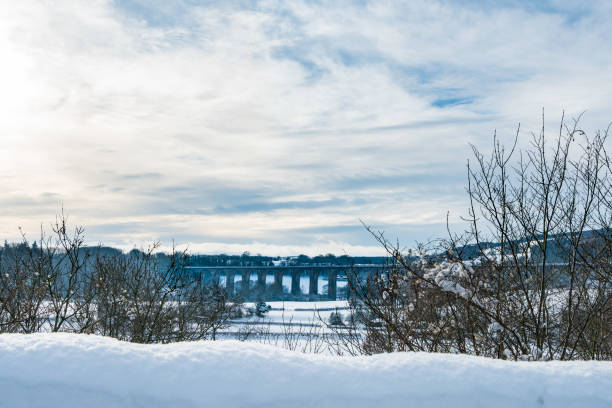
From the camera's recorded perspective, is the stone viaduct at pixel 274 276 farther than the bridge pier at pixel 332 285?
Yes

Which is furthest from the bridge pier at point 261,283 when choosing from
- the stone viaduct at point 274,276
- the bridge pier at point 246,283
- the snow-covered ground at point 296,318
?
the snow-covered ground at point 296,318

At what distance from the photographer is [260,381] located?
222 centimetres

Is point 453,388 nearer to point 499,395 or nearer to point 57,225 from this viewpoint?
point 499,395

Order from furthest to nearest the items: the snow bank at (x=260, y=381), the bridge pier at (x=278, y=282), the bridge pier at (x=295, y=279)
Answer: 1. the bridge pier at (x=278, y=282)
2. the bridge pier at (x=295, y=279)
3. the snow bank at (x=260, y=381)

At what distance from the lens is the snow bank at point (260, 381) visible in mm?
2188

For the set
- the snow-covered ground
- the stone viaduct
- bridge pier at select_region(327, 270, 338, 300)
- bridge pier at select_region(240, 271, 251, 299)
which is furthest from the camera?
bridge pier at select_region(240, 271, 251, 299)

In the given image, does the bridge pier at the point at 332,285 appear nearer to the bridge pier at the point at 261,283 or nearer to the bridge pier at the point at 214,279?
the bridge pier at the point at 261,283

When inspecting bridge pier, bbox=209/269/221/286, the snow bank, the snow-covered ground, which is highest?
the snow bank

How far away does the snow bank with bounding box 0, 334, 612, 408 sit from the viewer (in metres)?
2.19

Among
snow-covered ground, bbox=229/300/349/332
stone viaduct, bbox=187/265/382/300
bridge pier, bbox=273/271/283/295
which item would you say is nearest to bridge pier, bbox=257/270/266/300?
stone viaduct, bbox=187/265/382/300

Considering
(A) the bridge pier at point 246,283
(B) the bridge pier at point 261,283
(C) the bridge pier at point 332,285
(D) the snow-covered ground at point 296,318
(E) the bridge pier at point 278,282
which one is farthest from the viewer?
(B) the bridge pier at point 261,283

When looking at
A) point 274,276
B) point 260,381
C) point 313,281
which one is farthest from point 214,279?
point 274,276

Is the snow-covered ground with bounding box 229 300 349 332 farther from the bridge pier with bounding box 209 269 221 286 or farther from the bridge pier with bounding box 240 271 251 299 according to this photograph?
the bridge pier with bounding box 240 271 251 299

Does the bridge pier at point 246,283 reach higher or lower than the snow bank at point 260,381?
lower
